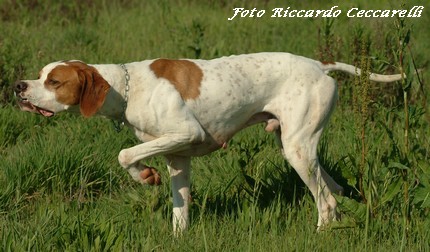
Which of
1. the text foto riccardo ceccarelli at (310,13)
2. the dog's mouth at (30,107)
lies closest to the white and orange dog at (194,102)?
the dog's mouth at (30,107)

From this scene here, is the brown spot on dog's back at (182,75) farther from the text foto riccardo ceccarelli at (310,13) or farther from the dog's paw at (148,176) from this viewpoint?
the text foto riccardo ceccarelli at (310,13)

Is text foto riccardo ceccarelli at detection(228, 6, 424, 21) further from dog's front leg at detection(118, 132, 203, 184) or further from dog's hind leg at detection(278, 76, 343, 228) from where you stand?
dog's front leg at detection(118, 132, 203, 184)

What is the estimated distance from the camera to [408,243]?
16.1ft

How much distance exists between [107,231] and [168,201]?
1.24 metres

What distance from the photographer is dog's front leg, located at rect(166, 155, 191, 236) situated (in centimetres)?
563

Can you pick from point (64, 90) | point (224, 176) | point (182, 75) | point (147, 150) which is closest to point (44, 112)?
point (64, 90)

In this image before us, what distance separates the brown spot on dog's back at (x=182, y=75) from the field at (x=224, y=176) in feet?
2.32

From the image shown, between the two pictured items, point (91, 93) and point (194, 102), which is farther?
point (194, 102)

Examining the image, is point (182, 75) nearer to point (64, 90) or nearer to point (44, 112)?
point (64, 90)

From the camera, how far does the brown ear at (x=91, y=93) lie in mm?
5184

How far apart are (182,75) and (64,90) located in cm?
78

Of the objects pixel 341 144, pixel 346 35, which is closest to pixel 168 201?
pixel 341 144

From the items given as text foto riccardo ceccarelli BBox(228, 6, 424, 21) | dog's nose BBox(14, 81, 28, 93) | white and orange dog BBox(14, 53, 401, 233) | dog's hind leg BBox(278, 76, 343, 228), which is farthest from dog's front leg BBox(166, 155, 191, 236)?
text foto riccardo ceccarelli BBox(228, 6, 424, 21)

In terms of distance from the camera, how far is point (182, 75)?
5.50m
